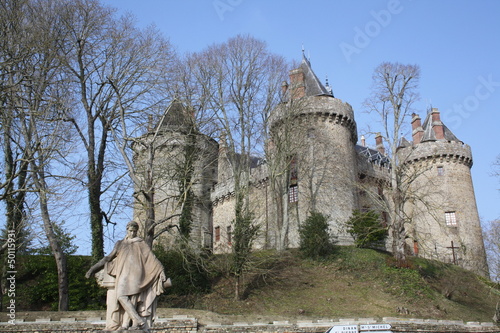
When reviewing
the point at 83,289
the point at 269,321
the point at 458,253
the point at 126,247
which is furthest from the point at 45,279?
the point at 458,253

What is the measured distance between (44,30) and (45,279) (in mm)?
8442

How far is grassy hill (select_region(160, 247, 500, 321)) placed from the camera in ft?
58.0

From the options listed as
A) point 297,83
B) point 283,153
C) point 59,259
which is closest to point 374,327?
point 59,259

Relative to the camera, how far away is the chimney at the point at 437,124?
35.5 metres

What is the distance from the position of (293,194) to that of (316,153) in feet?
9.12

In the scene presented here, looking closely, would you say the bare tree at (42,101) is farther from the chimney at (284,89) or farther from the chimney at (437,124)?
the chimney at (437,124)

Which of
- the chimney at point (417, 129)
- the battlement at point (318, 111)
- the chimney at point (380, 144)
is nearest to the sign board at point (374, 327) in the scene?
the battlement at point (318, 111)

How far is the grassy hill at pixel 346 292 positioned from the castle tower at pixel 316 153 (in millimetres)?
3386

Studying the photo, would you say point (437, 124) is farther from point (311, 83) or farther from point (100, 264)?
point (100, 264)

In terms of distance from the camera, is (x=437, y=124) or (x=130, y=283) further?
(x=437, y=124)

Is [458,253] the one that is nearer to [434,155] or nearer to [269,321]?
[434,155]

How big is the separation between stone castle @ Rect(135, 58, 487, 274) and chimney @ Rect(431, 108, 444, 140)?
80mm

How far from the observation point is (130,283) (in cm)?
640

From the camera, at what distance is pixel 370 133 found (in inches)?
1005
